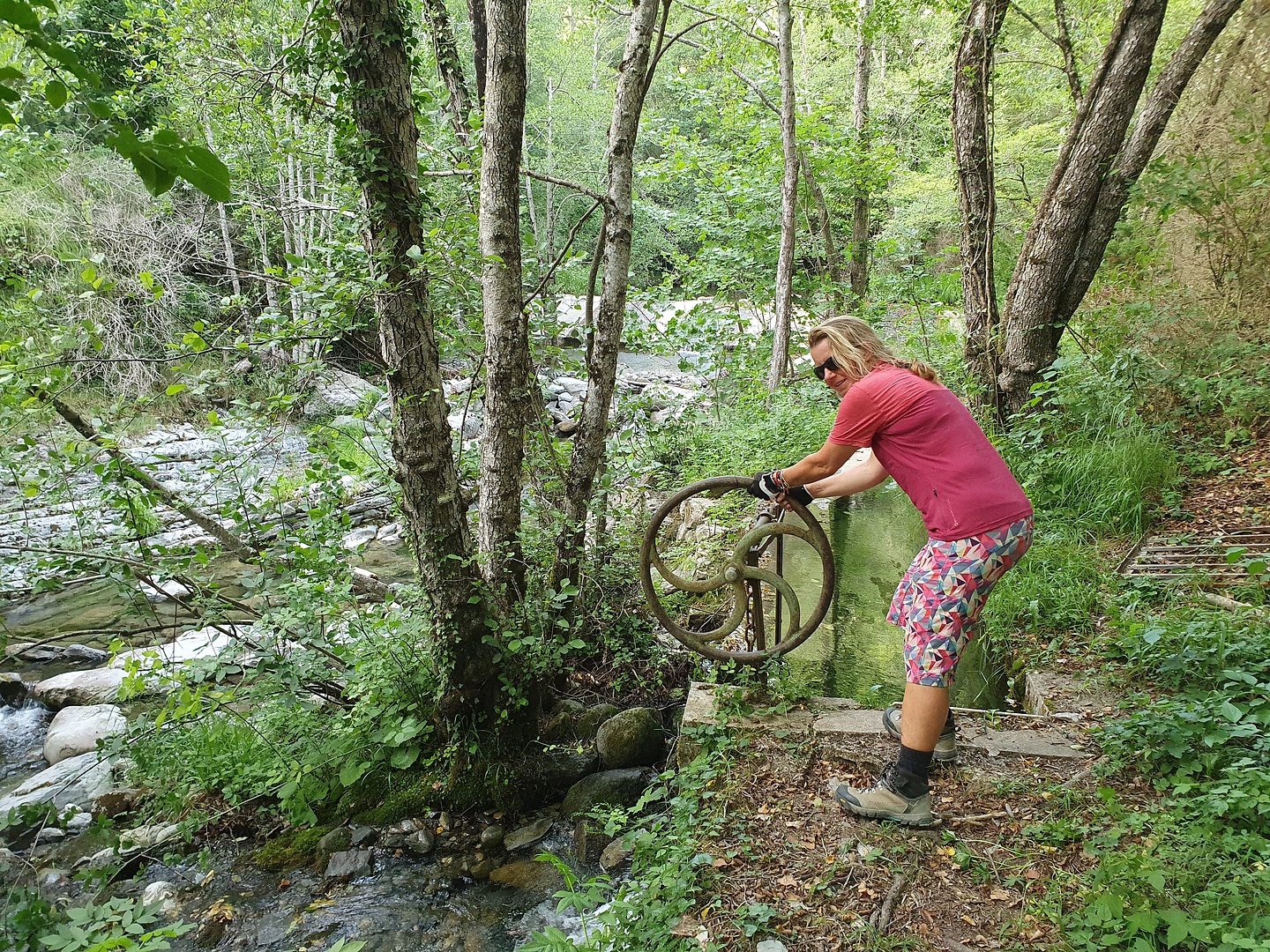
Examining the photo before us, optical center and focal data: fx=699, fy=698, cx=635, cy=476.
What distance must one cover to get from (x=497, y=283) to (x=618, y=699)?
327 cm

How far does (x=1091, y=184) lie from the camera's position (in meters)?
6.14

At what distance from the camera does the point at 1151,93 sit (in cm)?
608

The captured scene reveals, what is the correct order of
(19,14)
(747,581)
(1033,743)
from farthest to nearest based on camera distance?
(747,581), (1033,743), (19,14)

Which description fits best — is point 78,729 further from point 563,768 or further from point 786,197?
point 786,197

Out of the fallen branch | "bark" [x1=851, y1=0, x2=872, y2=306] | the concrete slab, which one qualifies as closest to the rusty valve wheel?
the concrete slab

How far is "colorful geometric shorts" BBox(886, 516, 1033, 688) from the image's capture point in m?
2.81

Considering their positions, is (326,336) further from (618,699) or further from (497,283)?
A: (618,699)

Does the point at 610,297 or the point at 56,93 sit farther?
the point at 610,297

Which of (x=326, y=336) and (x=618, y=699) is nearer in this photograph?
(x=326, y=336)

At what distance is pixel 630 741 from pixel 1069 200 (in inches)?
235

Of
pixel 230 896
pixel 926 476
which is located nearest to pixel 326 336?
pixel 926 476

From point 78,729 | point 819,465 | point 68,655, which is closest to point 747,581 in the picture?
point 819,465

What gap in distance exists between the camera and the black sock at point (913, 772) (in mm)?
2908

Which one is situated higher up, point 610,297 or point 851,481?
point 610,297
